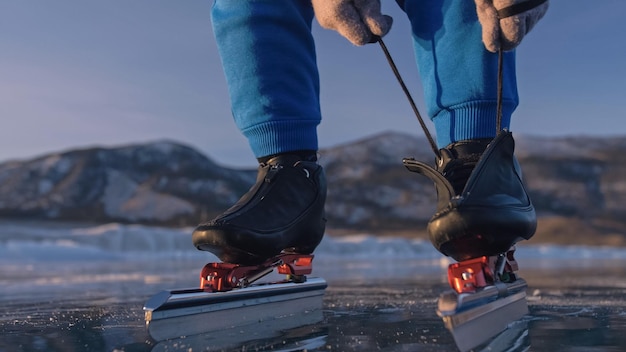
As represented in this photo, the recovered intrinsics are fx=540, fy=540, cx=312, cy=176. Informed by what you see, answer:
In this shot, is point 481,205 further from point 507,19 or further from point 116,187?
point 116,187

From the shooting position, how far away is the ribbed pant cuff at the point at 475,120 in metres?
1.12

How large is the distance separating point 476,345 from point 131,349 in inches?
19.3

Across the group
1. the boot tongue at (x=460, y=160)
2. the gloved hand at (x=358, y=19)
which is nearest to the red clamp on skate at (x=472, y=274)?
the boot tongue at (x=460, y=160)

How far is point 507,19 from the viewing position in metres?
1.01

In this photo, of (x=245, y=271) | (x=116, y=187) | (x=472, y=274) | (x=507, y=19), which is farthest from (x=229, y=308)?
(x=116, y=187)

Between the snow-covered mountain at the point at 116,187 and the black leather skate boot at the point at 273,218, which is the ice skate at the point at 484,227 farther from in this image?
the snow-covered mountain at the point at 116,187

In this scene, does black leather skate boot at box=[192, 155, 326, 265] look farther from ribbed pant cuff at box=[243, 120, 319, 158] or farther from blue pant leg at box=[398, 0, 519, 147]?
blue pant leg at box=[398, 0, 519, 147]

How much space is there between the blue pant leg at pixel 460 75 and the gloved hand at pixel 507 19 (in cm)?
6

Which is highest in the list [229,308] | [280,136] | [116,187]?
[116,187]

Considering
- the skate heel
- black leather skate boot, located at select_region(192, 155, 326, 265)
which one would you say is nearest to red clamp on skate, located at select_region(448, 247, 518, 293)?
the skate heel

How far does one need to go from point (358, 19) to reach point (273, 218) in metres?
0.47

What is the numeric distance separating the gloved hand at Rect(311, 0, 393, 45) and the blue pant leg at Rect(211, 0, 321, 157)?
0.66 feet

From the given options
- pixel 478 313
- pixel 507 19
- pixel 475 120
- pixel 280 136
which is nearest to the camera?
pixel 478 313

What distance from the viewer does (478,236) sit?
0.87m
